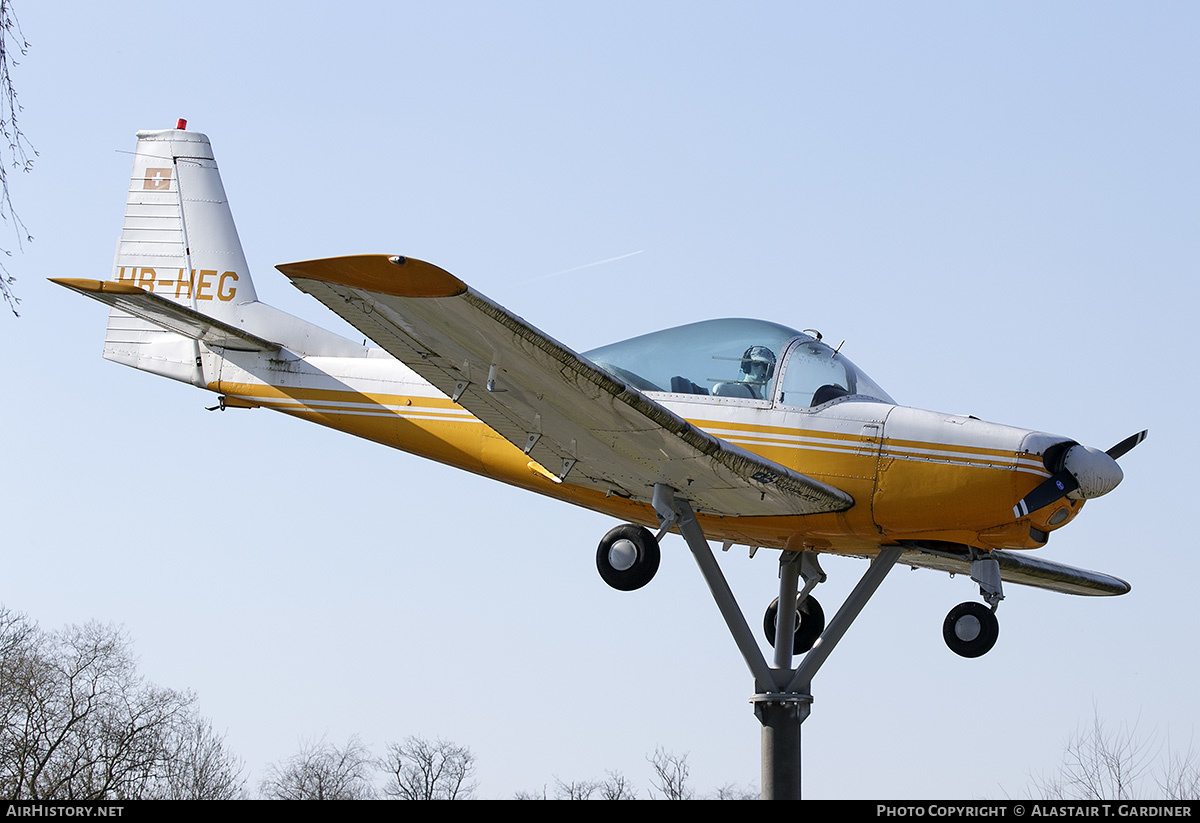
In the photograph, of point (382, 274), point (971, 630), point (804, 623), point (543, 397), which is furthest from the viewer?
point (804, 623)

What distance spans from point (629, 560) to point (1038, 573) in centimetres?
501

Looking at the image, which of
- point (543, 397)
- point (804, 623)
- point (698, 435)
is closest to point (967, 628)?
point (804, 623)

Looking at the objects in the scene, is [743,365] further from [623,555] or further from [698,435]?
[623,555]

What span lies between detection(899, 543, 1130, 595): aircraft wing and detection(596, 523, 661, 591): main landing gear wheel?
2.63 meters

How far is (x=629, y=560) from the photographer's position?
12031mm

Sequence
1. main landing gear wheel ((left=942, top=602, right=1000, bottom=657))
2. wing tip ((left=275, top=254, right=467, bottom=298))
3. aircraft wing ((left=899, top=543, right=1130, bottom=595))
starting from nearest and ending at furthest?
wing tip ((left=275, top=254, right=467, bottom=298))
main landing gear wheel ((left=942, top=602, right=1000, bottom=657))
aircraft wing ((left=899, top=543, right=1130, bottom=595))

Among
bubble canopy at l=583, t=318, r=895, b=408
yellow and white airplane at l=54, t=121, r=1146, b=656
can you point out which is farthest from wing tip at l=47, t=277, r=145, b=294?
bubble canopy at l=583, t=318, r=895, b=408

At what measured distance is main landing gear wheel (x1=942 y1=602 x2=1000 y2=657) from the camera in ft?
38.6

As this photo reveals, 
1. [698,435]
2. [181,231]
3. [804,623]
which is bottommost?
[804,623]

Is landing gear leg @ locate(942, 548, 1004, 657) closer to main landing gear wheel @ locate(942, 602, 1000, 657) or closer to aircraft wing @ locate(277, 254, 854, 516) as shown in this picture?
main landing gear wheel @ locate(942, 602, 1000, 657)

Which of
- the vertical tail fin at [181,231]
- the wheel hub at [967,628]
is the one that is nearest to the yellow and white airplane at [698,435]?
the wheel hub at [967,628]

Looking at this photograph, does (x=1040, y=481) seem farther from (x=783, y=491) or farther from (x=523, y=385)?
(x=523, y=385)

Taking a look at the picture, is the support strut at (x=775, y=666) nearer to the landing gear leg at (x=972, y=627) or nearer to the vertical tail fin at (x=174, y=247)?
the landing gear leg at (x=972, y=627)
